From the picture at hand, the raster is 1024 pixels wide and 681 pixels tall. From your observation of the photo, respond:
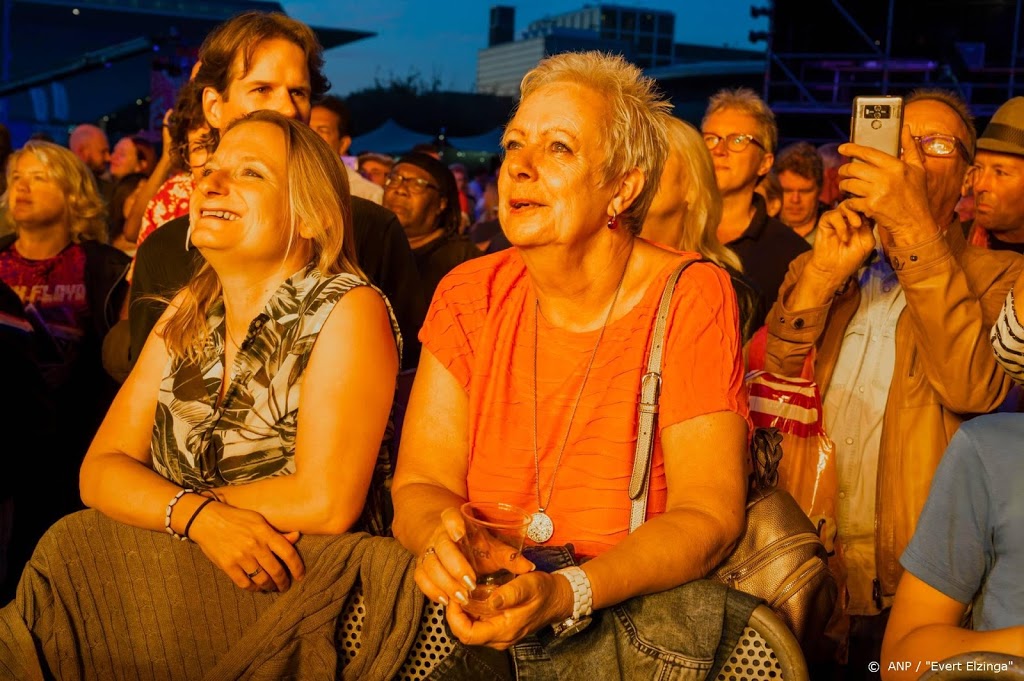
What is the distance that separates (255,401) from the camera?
2678mm

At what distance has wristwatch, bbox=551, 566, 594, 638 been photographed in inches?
80.3

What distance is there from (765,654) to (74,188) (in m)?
4.50

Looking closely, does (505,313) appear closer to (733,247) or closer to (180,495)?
(180,495)

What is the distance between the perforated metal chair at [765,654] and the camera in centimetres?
203

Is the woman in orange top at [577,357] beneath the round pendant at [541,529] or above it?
above

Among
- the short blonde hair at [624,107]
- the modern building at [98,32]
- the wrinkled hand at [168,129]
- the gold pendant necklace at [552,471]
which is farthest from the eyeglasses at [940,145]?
the modern building at [98,32]

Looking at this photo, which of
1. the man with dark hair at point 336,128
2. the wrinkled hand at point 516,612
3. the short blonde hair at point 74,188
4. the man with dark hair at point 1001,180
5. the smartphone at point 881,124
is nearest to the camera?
the wrinkled hand at point 516,612

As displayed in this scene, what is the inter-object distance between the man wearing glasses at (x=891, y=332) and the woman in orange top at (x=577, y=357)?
0.66m

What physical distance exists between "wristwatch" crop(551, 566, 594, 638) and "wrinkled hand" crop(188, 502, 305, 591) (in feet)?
2.44

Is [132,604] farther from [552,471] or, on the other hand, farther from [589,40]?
[589,40]

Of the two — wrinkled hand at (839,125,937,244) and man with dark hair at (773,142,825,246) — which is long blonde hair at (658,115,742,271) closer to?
wrinkled hand at (839,125,937,244)

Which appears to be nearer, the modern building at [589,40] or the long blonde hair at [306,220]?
the long blonde hair at [306,220]

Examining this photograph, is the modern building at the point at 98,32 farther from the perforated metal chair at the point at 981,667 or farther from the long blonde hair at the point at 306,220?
the perforated metal chair at the point at 981,667

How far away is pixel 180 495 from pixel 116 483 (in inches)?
7.8
